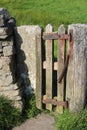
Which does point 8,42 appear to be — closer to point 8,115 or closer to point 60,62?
point 60,62

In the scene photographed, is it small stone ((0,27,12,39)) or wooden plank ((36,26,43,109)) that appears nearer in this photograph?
small stone ((0,27,12,39))

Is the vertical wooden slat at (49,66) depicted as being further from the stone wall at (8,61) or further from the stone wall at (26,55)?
the stone wall at (8,61)

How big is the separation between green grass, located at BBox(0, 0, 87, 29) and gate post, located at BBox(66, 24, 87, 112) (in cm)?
565

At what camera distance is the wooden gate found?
7.58m

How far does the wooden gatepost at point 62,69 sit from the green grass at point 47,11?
5.35 meters

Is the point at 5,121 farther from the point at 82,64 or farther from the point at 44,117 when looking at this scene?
the point at 82,64

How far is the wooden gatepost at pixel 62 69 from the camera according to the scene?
294 inches

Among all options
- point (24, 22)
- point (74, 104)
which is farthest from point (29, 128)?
point (24, 22)

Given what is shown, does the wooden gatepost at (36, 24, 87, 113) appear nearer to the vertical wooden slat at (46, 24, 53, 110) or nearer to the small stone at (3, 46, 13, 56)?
the vertical wooden slat at (46, 24, 53, 110)

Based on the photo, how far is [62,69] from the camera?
775 centimetres

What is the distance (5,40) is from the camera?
25.1 feet

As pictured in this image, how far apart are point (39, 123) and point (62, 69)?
116cm

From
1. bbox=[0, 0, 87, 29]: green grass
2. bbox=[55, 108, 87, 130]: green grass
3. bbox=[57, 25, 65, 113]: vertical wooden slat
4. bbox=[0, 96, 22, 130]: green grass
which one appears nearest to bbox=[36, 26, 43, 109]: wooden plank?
bbox=[57, 25, 65, 113]: vertical wooden slat

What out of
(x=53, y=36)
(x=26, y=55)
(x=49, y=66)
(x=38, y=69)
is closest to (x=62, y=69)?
(x=49, y=66)
